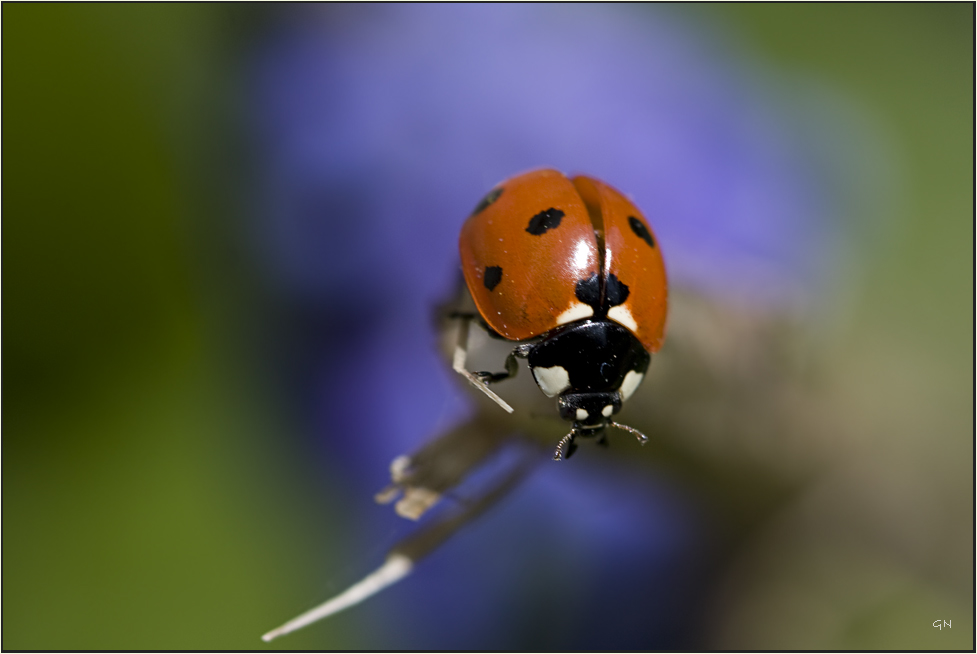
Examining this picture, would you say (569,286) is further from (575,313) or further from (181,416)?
(181,416)

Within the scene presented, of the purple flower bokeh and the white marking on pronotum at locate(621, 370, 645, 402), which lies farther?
the purple flower bokeh

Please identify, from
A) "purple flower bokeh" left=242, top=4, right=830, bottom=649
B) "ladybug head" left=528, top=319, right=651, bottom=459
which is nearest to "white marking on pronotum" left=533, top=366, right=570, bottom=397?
"ladybug head" left=528, top=319, right=651, bottom=459

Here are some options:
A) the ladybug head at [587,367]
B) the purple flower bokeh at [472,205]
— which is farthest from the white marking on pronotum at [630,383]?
the purple flower bokeh at [472,205]

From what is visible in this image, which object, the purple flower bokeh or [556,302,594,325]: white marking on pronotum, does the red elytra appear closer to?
[556,302,594,325]: white marking on pronotum

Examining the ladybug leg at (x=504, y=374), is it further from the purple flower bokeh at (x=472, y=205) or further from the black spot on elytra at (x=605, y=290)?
the purple flower bokeh at (x=472, y=205)

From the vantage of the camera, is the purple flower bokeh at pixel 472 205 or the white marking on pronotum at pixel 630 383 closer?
the white marking on pronotum at pixel 630 383

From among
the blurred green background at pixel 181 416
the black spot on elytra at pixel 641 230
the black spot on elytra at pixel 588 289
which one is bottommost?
the blurred green background at pixel 181 416

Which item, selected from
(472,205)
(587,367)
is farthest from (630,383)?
(472,205)
